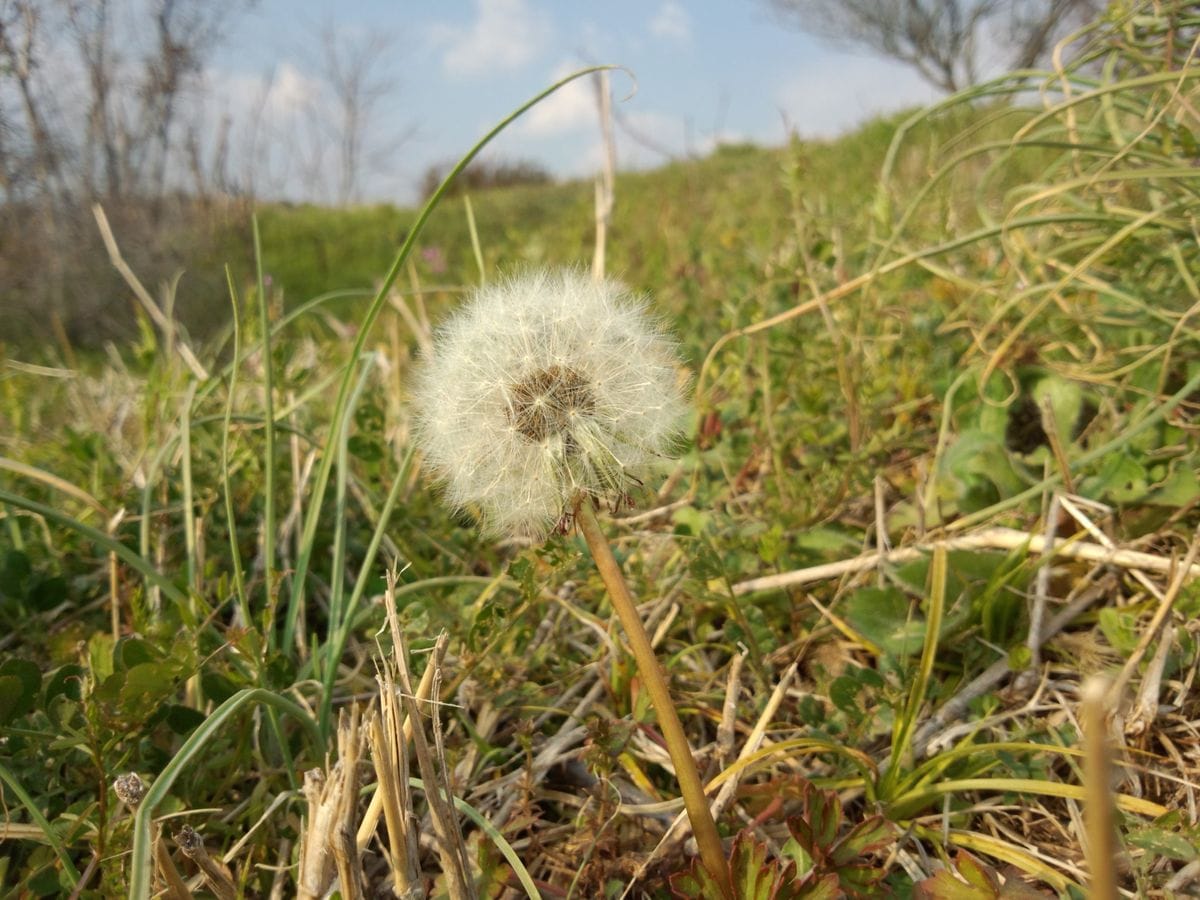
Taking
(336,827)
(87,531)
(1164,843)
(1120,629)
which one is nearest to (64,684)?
(87,531)

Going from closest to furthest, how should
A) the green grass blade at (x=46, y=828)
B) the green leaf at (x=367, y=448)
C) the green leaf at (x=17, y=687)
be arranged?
1. the green grass blade at (x=46, y=828)
2. the green leaf at (x=17, y=687)
3. the green leaf at (x=367, y=448)

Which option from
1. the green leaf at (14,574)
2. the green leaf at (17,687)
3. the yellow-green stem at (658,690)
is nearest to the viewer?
the yellow-green stem at (658,690)

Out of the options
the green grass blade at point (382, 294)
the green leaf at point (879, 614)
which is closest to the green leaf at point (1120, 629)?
the green leaf at point (879, 614)

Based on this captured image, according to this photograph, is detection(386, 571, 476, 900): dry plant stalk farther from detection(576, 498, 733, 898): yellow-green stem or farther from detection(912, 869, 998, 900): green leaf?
detection(912, 869, 998, 900): green leaf

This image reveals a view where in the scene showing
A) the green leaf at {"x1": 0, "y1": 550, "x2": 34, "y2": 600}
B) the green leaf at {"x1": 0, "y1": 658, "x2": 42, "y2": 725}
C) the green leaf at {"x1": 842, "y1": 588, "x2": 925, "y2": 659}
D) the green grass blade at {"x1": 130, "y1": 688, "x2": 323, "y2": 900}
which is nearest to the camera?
the green grass blade at {"x1": 130, "y1": 688, "x2": 323, "y2": 900}

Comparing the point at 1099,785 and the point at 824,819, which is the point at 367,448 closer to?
the point at 824,819

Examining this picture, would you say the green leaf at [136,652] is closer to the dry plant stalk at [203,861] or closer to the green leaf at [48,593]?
the dry plant stalk at [203,861]

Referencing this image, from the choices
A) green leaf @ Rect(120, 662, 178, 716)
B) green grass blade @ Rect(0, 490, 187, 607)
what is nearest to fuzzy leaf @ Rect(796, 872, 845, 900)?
green leaf @ Rect(120, 662, 178, 716)

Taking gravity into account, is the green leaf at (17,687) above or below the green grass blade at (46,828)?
above
